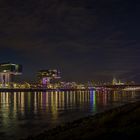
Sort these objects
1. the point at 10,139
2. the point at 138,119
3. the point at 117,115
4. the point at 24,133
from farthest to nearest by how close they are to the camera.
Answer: the point at 24,133, the point at 10,139, the point at 117,115, the point at 138,119

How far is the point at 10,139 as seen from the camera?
979 inches

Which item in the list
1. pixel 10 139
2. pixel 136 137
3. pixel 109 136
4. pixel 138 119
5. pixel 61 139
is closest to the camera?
pixel 136 137

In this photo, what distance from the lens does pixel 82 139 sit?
41.6 ft

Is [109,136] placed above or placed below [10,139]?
above

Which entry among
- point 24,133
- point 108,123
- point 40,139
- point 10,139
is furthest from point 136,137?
point 24,133

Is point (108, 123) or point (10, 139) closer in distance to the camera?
point (108, 123)

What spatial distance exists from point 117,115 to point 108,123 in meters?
3.01

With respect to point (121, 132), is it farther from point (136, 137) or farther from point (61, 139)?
point (61, 139)

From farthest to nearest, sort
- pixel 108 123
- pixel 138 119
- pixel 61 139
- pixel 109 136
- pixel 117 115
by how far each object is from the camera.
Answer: pixel 117 115 → pixel 108 123 → pixel 138 119 → pixel 61 139 → pixel 109 136

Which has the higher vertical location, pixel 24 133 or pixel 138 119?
pixel 138 119

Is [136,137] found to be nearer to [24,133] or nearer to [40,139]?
[40,139]

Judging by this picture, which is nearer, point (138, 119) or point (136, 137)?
point (136, 137)

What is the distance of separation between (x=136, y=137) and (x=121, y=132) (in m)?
1.32

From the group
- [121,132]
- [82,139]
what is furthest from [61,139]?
[121,132]
